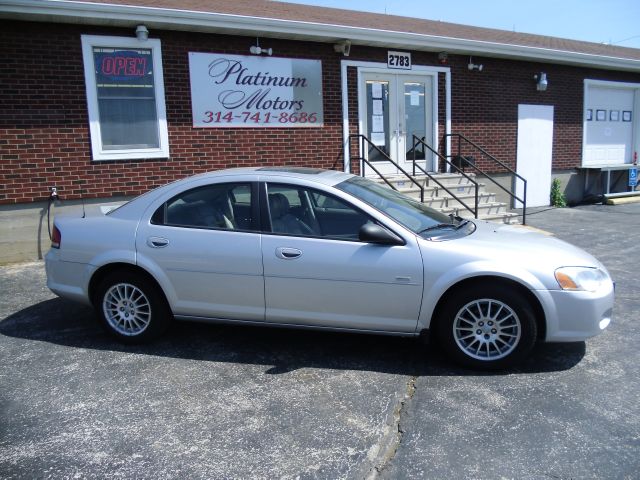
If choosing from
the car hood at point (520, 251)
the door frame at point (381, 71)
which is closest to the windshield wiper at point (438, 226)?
the car hood at point (520, 251)

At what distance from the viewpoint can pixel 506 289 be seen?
3.70 m

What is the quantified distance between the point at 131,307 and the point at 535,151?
10884mm

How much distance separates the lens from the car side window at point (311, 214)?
398 cm

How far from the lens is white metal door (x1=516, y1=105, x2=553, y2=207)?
12134mm

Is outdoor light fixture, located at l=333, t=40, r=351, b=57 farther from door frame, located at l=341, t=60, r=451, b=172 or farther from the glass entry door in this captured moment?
the glass entry door

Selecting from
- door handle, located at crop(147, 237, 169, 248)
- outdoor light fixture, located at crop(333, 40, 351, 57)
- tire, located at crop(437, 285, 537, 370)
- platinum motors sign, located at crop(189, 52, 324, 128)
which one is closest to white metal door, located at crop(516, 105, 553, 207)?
outdoor light fixture, located at crop(333, 40, 351, 57)

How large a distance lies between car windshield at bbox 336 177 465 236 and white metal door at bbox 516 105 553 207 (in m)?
8.53

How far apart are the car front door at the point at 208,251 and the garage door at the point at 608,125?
39.7ft

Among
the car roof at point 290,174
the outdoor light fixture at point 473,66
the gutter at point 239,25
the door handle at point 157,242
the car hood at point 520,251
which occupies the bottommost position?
the car hood at point 520,251

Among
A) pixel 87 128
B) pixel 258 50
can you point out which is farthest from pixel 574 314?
pixel 87 128

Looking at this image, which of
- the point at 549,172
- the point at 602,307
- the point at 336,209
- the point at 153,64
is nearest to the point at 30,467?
the point at 336,209

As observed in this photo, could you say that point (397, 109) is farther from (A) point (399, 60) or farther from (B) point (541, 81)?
(B) point (541, 81)

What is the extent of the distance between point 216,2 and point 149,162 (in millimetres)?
3563

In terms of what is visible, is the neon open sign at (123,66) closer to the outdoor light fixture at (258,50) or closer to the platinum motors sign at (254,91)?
the platinum motors sign at (254,91)
